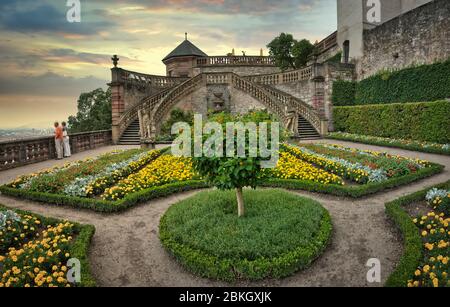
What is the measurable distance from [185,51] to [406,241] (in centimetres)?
3156

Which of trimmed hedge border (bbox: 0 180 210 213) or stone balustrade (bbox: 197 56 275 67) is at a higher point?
stone balustrade (bbox: 197 56 275 67)

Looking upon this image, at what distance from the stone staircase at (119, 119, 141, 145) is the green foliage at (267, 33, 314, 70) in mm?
15501

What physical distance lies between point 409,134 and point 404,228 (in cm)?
1266

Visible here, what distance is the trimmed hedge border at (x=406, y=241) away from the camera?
4.09m

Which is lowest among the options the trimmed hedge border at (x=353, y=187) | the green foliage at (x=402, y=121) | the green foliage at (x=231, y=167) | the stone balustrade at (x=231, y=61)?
the trimmed hedge border at (x=353, y=187)

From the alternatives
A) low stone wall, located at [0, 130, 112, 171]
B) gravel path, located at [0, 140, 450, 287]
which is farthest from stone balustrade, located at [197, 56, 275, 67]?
gravel path, located at [0, 140, 450, 287]

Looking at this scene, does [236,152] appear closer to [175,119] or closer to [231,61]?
A: [175,119]

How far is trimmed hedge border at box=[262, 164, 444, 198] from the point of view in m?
8.02

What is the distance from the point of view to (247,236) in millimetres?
5234

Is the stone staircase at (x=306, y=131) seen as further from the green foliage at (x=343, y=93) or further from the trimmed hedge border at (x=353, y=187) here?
the trimmed hedge border at (x=353, y=187)

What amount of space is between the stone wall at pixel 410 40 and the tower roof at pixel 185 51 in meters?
17.1

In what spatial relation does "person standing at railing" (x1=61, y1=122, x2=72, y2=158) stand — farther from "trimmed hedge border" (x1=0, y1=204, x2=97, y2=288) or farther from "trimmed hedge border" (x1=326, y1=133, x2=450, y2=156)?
"trimmed hedge border" (x1=326, y1=133, x2=450, y2=156)

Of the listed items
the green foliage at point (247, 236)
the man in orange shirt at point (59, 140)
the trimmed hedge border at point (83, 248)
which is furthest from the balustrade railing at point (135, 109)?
the green foliage at point (247, 236)
